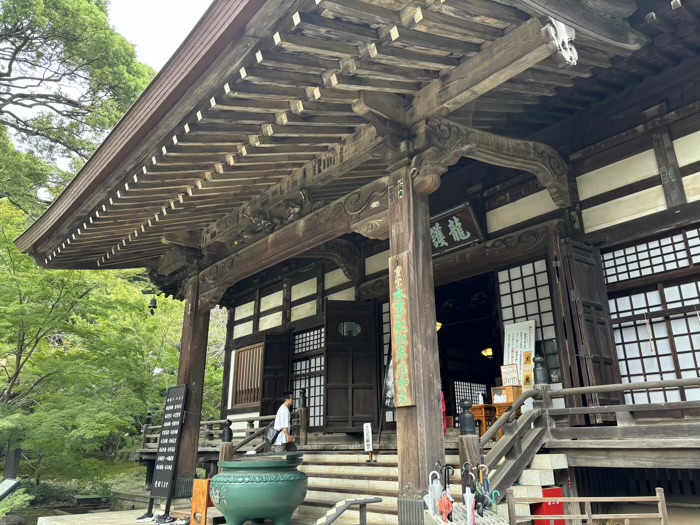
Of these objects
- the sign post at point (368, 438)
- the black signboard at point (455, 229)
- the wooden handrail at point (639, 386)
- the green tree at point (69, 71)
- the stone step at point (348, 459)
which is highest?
the green tree at point (69, 71)

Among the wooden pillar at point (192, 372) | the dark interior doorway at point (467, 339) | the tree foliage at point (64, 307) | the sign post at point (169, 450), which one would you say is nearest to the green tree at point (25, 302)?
the tree foliage at point (64, 307)

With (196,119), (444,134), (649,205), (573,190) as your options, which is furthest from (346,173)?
(649,205)

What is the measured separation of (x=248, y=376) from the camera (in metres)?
12.2

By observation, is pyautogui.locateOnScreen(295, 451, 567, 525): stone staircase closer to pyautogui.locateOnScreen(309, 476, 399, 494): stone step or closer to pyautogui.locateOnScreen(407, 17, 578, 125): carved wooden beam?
pyautogui.locateOnScreen(309, 476, 399, 494): stone step

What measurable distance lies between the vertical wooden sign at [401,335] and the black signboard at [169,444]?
16.6 feet

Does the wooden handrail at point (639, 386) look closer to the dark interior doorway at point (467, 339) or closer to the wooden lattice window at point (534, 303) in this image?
→ the wooden lattice window at point (534, 303)

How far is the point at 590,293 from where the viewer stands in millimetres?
6547

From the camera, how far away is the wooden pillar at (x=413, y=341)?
4742 mm

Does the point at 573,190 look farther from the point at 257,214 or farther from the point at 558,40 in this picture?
the point at 257,214

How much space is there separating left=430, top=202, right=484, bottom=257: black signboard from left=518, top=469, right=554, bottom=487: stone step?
347 cm

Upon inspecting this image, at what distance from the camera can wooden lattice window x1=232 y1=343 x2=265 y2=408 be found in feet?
38.6

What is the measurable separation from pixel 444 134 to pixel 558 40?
5.46ft

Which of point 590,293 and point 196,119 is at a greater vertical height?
point 196,119

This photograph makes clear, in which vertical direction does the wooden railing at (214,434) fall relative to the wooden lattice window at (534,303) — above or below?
below
